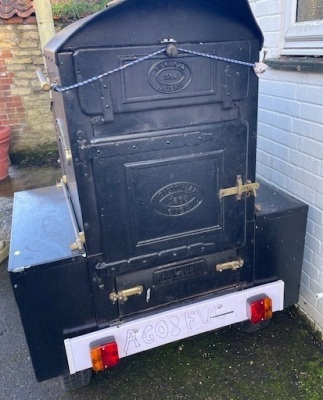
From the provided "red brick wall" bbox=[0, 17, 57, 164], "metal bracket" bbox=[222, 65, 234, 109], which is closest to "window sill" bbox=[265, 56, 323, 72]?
"metal bracket" bbox=[222, 65, 234, 109]

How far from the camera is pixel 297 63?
237 centimetres

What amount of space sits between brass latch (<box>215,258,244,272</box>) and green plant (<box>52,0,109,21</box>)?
5.25m

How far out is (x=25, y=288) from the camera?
76.7 inches

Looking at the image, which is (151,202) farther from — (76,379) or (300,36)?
(300,36)

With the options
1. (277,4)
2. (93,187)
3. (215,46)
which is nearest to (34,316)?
(93,187)

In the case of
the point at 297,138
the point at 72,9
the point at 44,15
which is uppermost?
the point at 72,9

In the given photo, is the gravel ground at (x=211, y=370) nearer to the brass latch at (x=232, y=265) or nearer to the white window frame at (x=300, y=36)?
the brass latch at (x=232, y=265)

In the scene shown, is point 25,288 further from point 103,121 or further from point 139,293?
point 103,121

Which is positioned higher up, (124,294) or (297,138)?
(297,138)

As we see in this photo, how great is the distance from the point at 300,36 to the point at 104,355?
216 cm

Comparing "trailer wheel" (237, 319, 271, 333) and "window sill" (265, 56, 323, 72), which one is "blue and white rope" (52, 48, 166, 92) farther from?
"trailer wheel" (237, 319, 271, 333)

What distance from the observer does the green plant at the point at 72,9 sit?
20.0ft

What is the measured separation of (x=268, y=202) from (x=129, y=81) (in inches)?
48.4

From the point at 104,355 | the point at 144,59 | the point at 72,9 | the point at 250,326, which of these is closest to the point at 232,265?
the point at 250,326
